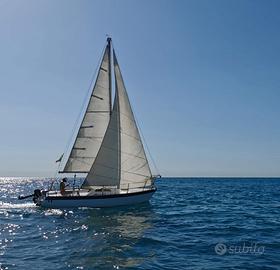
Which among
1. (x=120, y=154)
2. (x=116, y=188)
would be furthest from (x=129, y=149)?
(x=116, y=188)

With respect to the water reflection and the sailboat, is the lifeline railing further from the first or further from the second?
the water reflection

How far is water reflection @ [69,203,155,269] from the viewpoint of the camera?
16.0 metres

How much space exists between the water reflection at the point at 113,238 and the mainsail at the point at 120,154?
339 centimetres

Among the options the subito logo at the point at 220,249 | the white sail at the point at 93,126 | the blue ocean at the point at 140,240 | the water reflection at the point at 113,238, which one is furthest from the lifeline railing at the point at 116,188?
the subito logo at the point at 220,249

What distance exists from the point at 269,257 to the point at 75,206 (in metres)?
21.2

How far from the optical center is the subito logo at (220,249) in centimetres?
1711

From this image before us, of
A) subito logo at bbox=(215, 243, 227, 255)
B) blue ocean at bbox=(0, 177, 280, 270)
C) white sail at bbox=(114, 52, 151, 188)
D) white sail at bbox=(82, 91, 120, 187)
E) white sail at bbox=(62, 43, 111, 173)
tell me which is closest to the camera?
blue ocean at bbox=(0, 177, 280, 270)

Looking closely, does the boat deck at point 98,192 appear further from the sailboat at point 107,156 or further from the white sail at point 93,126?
the white sail at point 93,126

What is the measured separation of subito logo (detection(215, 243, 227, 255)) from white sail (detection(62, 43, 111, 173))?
20.7m

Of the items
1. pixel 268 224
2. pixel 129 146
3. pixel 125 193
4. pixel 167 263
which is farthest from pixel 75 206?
pixel 167 263

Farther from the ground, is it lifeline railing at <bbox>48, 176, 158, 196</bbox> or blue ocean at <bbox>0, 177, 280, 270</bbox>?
lifeline railing at <bbox>48, 176, 158, 196</bbox>

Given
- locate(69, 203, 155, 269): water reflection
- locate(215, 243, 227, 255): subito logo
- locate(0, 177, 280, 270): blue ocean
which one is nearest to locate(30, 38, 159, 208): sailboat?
locate(69, 203, 155, 269): water reflection

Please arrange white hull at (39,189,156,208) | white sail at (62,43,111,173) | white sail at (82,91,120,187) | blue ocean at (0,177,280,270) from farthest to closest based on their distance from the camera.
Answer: white sail at (62,43,111,173) → white sail at (82,91,120,187) → white hull at (39,189,156,208) → blue ocean at (0,177,280,270)

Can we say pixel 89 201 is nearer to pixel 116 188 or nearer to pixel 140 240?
pixel 116 188
